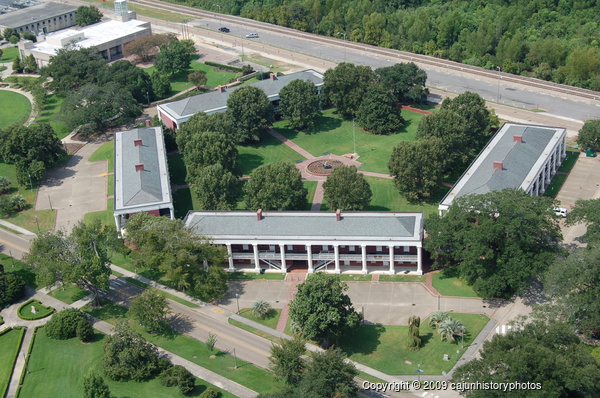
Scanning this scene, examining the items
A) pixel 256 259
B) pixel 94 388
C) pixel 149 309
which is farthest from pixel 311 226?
pixel 94 388

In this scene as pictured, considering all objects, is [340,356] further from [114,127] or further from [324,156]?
[114,127]

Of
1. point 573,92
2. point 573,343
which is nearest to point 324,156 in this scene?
point 573,92

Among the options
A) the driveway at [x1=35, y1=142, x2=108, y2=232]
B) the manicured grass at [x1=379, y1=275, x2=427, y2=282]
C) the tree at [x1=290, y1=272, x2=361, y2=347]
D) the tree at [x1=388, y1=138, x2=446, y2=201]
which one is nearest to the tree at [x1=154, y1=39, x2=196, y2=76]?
the driveway at [x1=35, y1=142, x2=108, y2=232]

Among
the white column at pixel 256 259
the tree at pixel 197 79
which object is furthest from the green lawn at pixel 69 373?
the tree at pixel 197 79

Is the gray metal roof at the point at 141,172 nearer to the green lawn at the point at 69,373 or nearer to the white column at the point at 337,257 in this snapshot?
the green lawn at the point at 69,373

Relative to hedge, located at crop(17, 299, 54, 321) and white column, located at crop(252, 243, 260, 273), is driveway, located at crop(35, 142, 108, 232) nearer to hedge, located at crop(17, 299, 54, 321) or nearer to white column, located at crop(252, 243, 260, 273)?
hedge, located at crop(17, 299, 54, 321)
